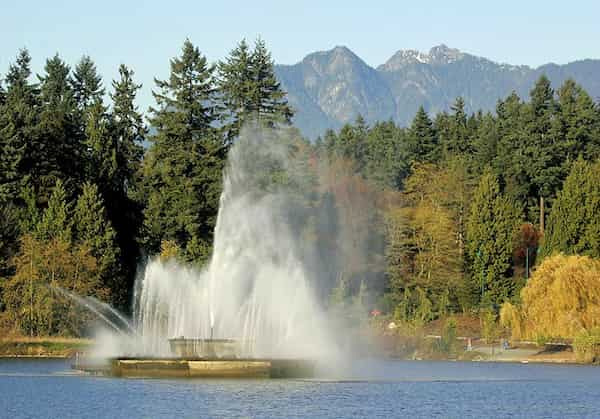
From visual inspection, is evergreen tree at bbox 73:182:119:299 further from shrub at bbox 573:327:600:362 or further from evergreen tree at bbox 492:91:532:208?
evergreen tree at bbox 492:91:532:208

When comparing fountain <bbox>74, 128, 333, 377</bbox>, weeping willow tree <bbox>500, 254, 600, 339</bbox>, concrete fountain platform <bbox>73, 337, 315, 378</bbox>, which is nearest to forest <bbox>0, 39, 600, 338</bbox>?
weeping willow tree <bbox>500, 254, 600, 339</bbox>

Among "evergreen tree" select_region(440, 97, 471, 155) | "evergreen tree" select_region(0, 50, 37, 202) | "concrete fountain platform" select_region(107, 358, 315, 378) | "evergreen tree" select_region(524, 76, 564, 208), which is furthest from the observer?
"evergreen tree" select_region(440, 97, 471, 155)

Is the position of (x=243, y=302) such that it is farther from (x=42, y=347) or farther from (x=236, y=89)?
(x=236, y=89)

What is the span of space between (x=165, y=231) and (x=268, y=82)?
1718cm

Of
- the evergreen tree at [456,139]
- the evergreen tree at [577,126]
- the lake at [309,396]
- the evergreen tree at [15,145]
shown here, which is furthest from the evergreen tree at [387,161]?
the lake at [309,396]

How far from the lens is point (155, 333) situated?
60938mm

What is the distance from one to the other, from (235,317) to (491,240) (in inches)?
1935

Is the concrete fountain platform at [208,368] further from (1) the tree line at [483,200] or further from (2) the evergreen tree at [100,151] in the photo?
(2) the evergreen tree at [100,151]

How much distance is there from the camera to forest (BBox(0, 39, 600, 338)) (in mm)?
79188

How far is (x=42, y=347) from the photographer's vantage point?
74.5 metres

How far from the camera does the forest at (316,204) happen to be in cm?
7919

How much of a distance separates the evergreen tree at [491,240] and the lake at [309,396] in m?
39.0

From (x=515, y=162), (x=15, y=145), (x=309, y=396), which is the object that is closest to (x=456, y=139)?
(x=515, y=162)

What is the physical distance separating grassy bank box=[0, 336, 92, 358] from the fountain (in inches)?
336
